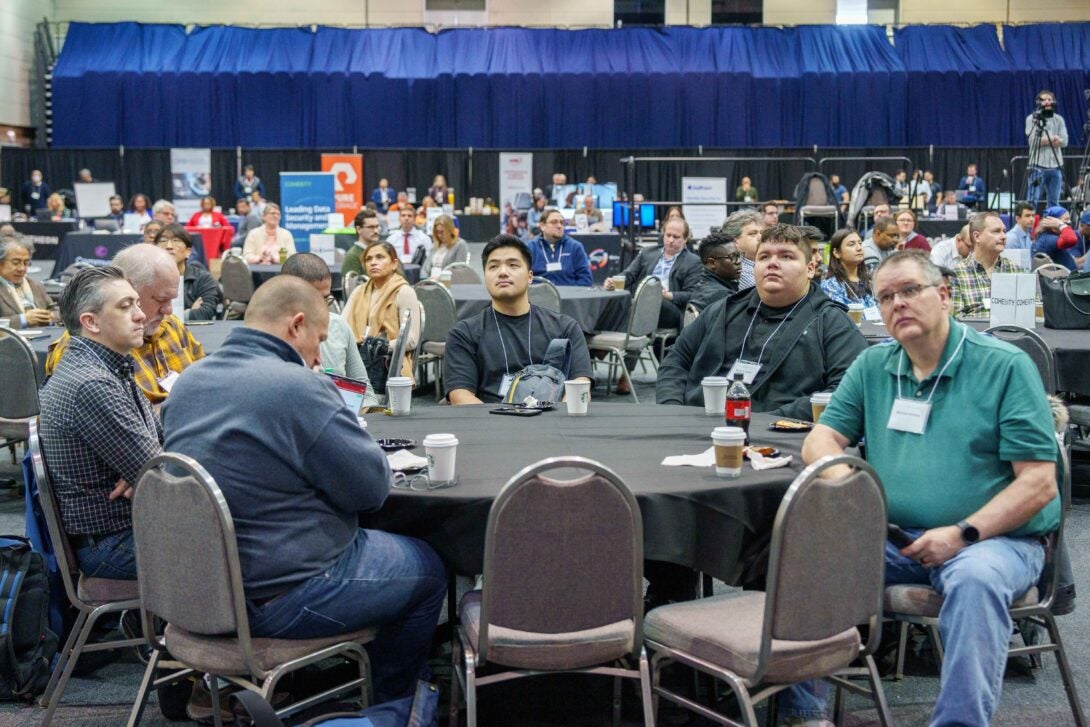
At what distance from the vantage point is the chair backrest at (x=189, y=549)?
2.27m

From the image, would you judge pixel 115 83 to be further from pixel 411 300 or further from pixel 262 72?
pixel 411 300

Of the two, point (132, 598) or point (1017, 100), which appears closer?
point (132, 598)

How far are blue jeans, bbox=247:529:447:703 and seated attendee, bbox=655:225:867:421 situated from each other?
145 centimetres

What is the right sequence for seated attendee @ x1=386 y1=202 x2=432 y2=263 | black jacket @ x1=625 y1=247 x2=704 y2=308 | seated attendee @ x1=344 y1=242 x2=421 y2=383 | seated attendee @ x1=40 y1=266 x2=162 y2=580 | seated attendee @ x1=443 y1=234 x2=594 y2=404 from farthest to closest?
seated attendee @ x1=386 y1=202 x2=432 y2=263
black jacket @ x1=625 y1=247 x2=704 y2=308
seated attendee @ x1=344 y1=242 x2=421 y2=383
seated attendee @ x1=443 y1=234 x2=594 y2=404
seated attendee @ x1=40 y1=266 x2=162 y2=580

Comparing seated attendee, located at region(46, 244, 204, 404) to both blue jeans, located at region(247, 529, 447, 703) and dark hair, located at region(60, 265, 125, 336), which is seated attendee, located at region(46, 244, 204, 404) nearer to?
dark hair, located at region(60, 265, 125, 336)

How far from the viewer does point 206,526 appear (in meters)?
2.29

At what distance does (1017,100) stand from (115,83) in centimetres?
1726

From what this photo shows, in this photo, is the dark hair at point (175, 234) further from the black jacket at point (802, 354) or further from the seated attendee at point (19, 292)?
the black jacket at point (802, 354)

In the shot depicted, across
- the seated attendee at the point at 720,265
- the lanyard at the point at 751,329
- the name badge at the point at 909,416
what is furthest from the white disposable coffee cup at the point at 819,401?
the seated attendee at the point at 720,265

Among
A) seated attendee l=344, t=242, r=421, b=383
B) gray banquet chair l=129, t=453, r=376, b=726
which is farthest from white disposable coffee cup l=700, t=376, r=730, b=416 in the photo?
seated attendee l=344, t=242, r=421, b=383

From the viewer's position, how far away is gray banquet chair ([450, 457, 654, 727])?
7.26 feet

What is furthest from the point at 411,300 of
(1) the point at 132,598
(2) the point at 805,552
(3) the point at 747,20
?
(3) the point at 747,20

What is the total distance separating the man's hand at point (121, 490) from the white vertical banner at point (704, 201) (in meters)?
13.2

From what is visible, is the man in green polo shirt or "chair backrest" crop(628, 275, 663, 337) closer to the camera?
the man in green polo shirt
